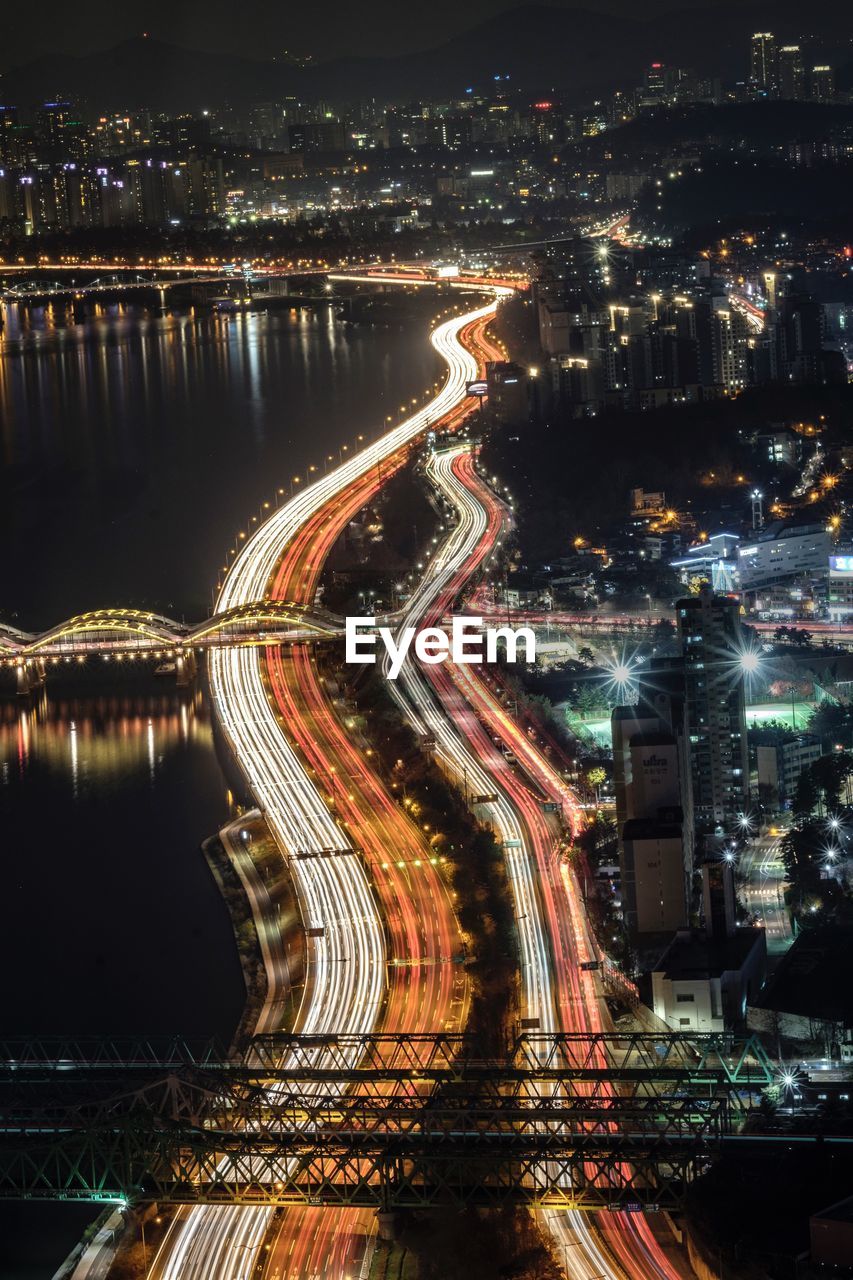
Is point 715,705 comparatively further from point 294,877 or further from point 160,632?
point 160,632

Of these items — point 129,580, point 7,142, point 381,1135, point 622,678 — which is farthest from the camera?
point 7,142

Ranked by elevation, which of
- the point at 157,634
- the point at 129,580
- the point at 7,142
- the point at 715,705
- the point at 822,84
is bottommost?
the point at 129,580

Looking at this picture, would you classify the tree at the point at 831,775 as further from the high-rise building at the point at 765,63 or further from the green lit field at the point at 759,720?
the high-rise building at the point at 765,63

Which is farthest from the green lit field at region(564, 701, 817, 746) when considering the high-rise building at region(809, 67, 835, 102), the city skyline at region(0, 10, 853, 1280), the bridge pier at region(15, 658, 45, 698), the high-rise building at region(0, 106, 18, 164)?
the high-rise building at region(0, 106, 18, 164)

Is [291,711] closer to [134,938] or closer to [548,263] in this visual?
[134,938]

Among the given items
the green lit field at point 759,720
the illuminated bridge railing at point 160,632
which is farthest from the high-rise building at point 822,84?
the green lit field at point 759,720

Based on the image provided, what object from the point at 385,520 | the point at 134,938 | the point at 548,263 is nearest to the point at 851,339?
the point at 385,520

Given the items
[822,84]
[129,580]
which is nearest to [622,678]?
[129,580]
